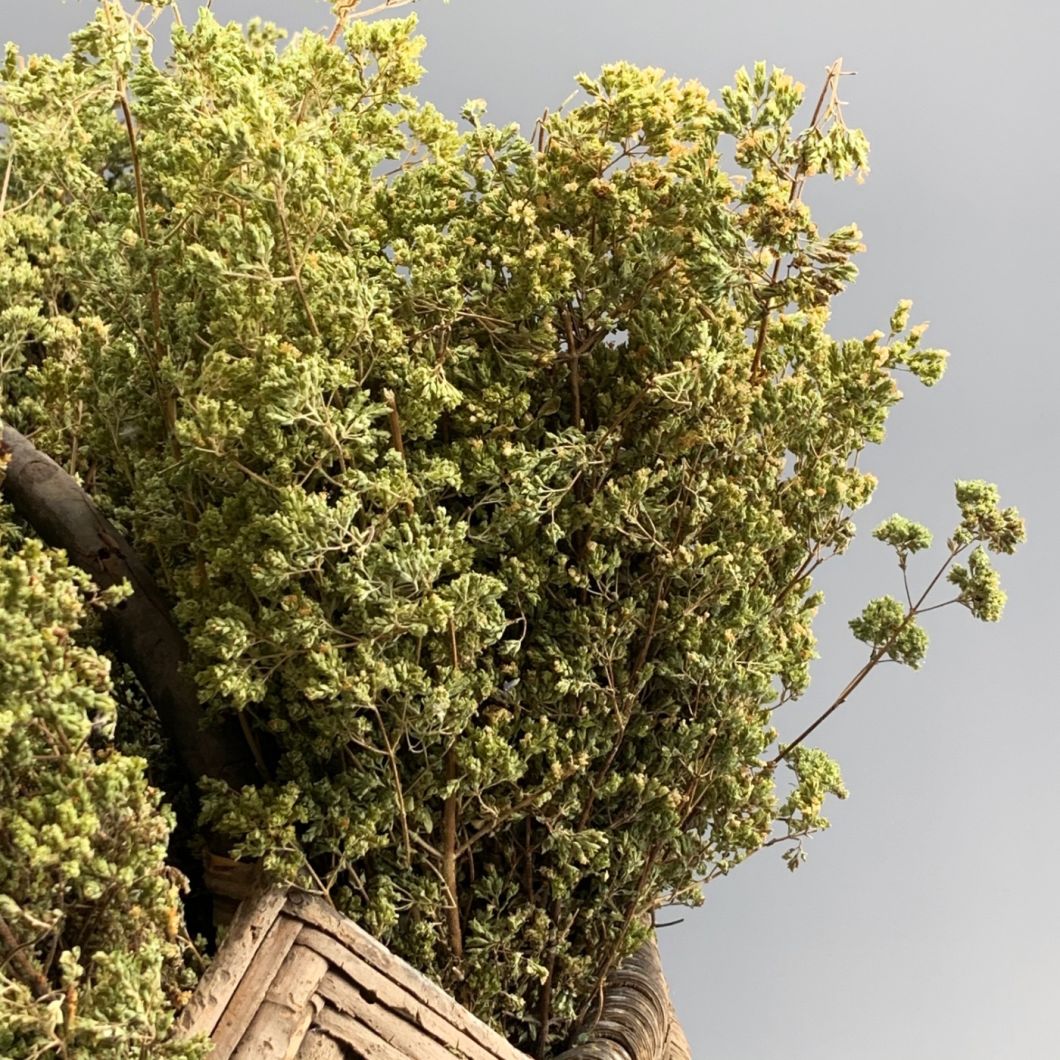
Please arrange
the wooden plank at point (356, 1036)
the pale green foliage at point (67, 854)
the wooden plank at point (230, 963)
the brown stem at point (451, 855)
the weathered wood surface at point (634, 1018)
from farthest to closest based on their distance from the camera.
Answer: the weathered wood surface at point (634, 1018) → the brown stem at point (451, 855) → the wooden plank at point (356, 1036) → the wooden plank at point (230, 963) → the pale green foliage at point (67, 854)

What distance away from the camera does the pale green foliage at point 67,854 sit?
5.83 ft

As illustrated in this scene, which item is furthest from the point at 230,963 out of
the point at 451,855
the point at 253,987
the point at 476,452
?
the point at 476,452

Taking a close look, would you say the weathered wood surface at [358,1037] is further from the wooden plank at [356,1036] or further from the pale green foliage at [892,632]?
the pale green foliage at [892,632]

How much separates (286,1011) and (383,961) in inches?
6.6

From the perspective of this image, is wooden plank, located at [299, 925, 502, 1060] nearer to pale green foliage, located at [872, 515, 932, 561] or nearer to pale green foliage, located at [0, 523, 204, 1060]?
pale green foliage, located at [0, 523, 204, 1060]

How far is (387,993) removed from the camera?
228 centimetres

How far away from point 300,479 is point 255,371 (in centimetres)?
16

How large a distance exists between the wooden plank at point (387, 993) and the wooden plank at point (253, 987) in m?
0.03

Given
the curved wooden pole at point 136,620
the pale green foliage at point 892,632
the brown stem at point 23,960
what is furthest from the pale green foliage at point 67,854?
the pale green foliage at point 892,632

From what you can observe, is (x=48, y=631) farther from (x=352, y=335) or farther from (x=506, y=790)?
(x=506, y=790)

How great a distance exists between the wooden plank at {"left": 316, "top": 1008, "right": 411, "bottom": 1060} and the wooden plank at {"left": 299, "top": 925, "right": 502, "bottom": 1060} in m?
0.04

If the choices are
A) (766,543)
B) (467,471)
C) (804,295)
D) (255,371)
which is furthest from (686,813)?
(255,371)

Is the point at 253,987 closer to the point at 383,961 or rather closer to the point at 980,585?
the point at 383,961

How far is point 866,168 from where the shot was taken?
2.29 metres
